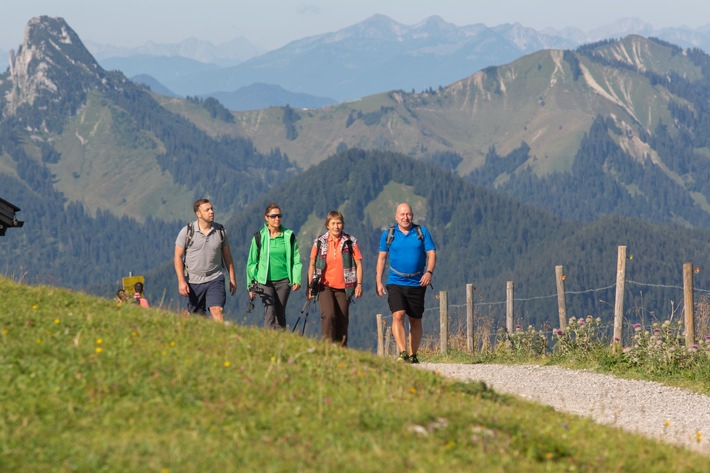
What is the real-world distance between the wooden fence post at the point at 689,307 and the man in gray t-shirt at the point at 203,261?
24.7 feet

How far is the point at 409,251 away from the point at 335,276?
3.71 ft

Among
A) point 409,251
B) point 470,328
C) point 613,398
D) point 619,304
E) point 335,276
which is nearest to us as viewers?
point 613,398

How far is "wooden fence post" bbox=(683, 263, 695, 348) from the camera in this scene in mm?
17516

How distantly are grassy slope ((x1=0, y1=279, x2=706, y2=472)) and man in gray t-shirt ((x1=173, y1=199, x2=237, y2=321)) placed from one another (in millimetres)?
3735

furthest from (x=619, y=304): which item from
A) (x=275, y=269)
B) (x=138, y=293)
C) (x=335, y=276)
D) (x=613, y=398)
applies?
(x=138, y=293)

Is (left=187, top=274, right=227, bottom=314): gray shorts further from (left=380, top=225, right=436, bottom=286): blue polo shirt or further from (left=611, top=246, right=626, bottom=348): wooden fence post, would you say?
(left=611, top=246, right=626, bottom=348): wooden fence post

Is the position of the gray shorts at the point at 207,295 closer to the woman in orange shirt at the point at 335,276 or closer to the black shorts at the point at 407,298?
the woman in orange shirt at the point at 335,276

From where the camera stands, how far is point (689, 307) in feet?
58.0

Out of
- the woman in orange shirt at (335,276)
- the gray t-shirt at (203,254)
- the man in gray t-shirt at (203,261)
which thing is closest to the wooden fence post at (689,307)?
the woman in orange shirt at (335,276)

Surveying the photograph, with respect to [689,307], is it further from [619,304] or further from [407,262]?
[407,262]

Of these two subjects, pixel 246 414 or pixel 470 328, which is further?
pixel 470 328

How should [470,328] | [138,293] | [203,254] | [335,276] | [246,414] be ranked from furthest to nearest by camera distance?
[470,328]
[138,293]
[335,276]
[203,254]
[246,414]

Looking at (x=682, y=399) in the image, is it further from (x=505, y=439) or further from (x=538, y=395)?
(x=505, y=439)

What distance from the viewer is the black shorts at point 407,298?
51.3 feet
